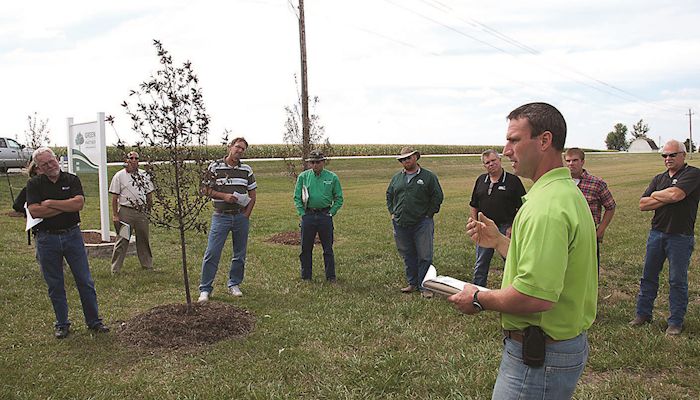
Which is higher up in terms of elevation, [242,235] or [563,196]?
[563,196]

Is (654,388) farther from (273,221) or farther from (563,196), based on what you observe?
(273,221)

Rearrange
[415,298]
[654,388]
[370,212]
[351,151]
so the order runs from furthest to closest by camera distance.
Result: [351,151] < [370,212] < [415,298] < [654,388]

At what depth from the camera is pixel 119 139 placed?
596cm

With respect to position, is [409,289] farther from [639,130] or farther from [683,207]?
[639,130]

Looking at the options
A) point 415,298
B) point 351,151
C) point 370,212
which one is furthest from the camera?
point 351,151

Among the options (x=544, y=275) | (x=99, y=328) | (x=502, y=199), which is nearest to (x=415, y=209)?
(x=502, y=199)

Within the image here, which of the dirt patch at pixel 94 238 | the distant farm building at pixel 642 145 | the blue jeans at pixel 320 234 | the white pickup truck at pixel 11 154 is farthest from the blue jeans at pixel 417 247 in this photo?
the distant farm building at pixel 642 145

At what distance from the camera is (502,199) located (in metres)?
7.00

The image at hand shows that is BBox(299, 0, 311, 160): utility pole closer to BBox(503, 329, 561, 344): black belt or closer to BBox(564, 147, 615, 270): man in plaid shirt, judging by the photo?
BBox(564, 147, 615, 270): man in plaid shirt

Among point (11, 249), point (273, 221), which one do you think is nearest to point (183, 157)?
point (11, 249)

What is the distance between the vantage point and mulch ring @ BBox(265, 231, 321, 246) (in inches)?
471

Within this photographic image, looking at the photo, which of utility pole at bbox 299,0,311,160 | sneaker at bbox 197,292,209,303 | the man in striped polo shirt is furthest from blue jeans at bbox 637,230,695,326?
utility pole at bbox 299,0,311,160

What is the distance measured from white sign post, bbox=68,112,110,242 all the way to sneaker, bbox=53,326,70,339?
502 cm

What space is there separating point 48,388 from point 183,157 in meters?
2.63
